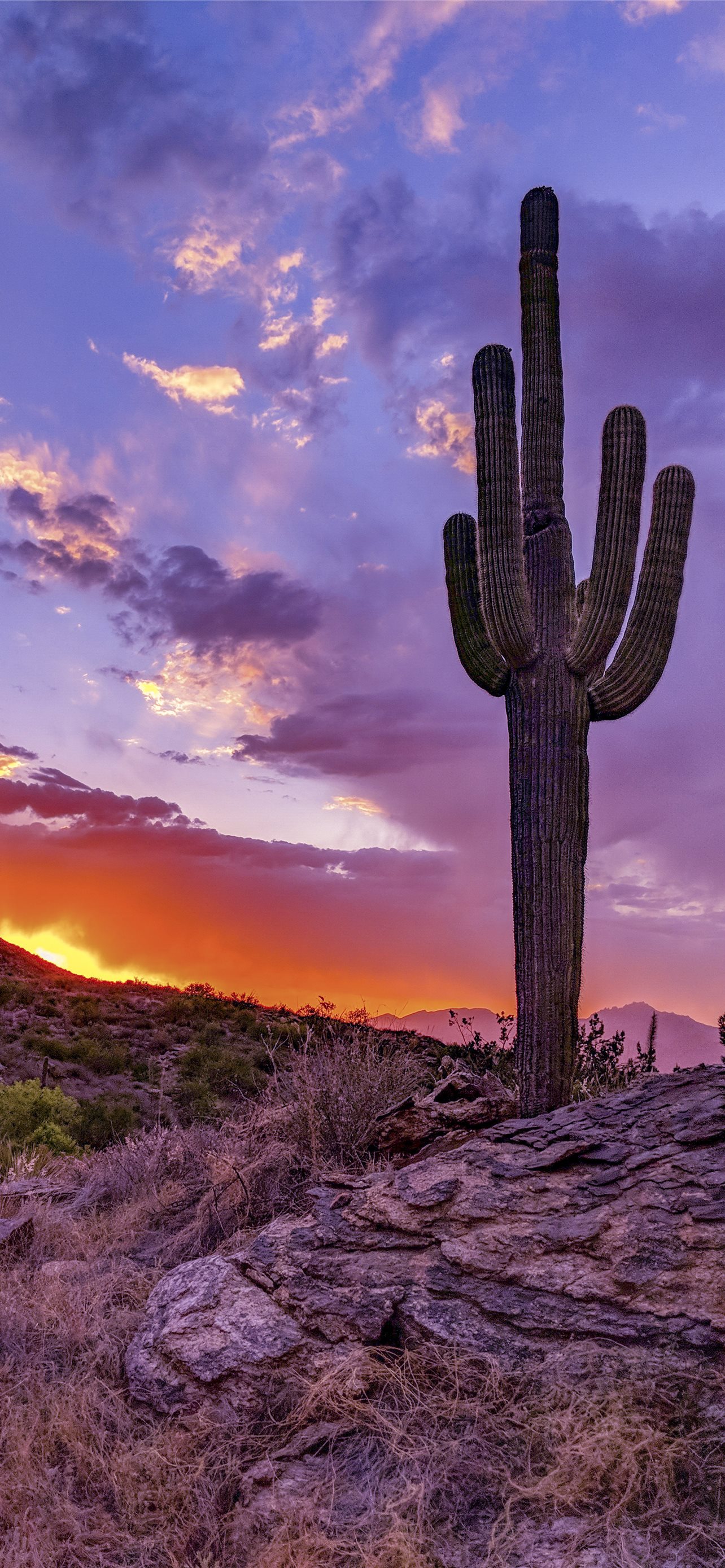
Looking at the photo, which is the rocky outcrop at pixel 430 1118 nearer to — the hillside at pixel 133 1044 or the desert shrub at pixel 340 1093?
the desert shrub at pixel 340 1093

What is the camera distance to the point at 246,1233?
6.33 metres

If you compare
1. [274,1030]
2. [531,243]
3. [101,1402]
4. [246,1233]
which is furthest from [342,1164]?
[274,1030]

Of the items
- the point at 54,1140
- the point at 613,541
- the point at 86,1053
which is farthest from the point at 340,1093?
the point at 86,1053

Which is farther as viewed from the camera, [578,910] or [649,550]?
[649,550]

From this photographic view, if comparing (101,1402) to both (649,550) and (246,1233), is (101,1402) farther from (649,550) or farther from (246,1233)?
(649,550)

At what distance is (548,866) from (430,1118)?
237 cm

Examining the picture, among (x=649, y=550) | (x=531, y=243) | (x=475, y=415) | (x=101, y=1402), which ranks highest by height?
(x=531, y=243)

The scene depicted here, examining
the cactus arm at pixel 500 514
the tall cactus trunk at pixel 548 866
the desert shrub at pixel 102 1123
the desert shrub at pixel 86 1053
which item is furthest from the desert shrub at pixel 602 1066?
the desert shrub at pixel 86 1053

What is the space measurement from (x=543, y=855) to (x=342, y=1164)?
298cm

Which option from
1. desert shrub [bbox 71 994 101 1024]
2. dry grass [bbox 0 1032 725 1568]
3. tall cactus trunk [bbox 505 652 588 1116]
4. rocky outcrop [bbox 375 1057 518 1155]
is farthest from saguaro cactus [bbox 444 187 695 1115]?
desert shrub [bbox 71 994 101 1024]

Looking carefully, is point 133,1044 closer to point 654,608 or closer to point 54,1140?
point 54,1140

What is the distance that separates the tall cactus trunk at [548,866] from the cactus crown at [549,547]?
0.34 metres

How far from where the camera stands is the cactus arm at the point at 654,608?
28.2 ft

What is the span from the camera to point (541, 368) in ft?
30.3
